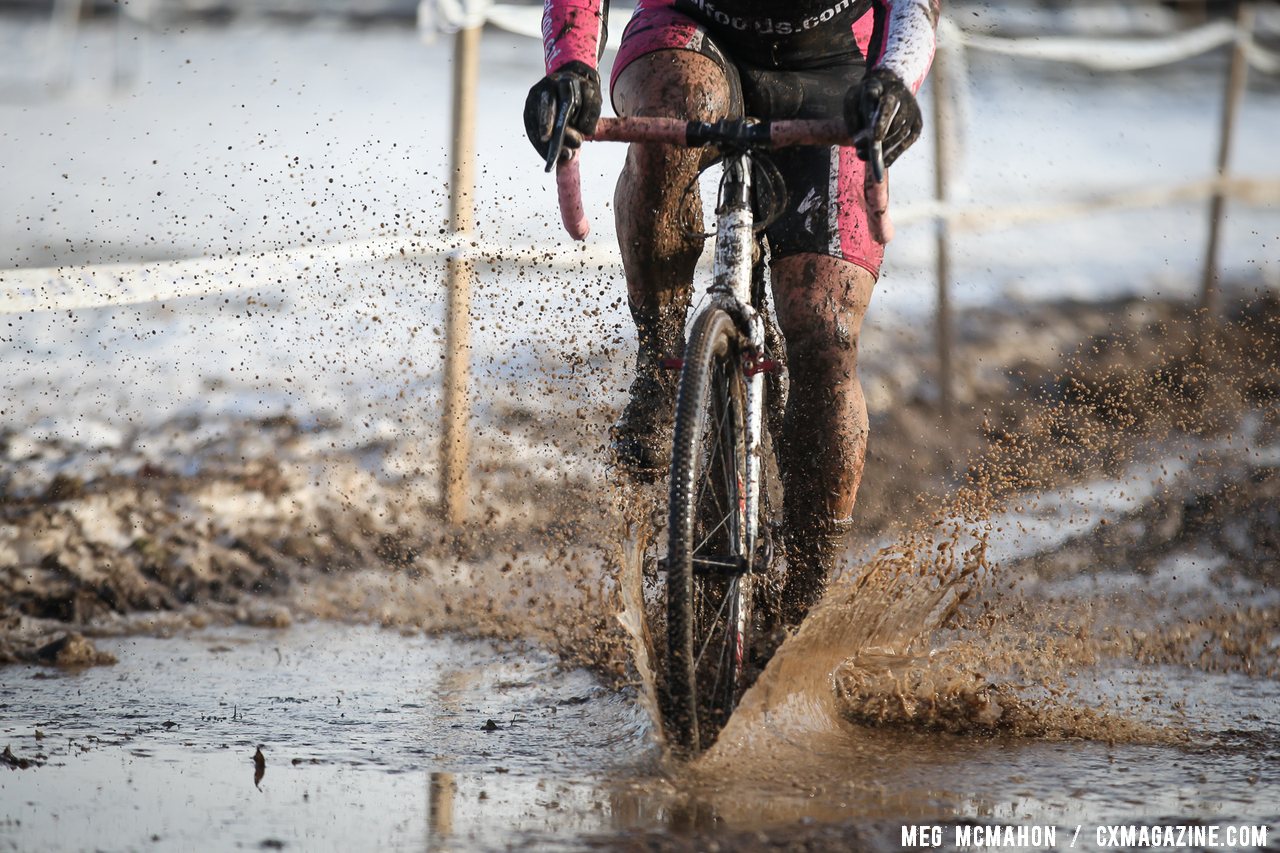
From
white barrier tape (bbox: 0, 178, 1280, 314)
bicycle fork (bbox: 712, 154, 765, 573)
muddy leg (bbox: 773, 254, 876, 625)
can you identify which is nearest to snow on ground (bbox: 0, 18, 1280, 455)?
white barrier tape (bbox: 0, 178, 1280, 314)

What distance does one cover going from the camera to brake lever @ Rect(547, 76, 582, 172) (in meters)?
2.62

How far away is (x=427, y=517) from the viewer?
4859 mm

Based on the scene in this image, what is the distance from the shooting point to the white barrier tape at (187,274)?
4223mm

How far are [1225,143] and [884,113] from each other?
22.5 ft

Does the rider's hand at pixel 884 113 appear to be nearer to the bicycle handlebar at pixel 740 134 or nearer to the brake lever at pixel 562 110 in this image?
the bicycle handlebar at pixel 740 134

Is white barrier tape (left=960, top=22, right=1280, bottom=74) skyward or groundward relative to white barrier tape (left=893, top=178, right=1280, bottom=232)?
skyward

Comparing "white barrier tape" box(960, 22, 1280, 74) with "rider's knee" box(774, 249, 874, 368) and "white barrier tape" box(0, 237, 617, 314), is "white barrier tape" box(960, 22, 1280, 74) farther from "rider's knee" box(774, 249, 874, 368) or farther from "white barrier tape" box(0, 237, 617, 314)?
"rider's knee" box(774, 249, 874, 368)

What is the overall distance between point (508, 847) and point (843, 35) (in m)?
2.10

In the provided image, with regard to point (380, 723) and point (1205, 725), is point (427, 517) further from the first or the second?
point (1205, 725)

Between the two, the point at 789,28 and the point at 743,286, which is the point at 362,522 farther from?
the point at 789,28

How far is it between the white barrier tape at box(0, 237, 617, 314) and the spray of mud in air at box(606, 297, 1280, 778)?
1.74 m

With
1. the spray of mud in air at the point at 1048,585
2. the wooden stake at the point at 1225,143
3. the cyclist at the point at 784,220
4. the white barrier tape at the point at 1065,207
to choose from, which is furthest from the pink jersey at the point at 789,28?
the wooden stake at the point at 1225,143

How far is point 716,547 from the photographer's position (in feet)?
9.76

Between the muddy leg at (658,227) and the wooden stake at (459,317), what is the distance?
177 cm
